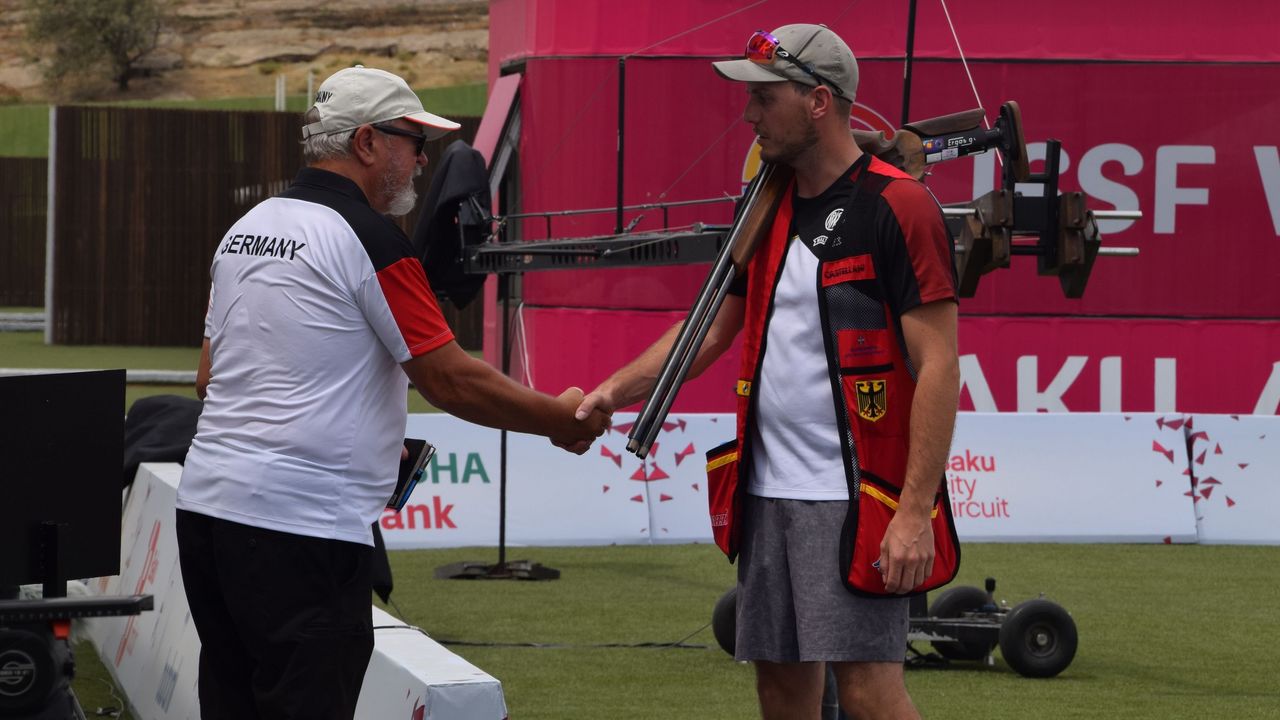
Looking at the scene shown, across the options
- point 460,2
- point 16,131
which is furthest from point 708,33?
point 460,2

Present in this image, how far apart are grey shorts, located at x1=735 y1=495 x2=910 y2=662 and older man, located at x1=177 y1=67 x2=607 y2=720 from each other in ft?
2.65

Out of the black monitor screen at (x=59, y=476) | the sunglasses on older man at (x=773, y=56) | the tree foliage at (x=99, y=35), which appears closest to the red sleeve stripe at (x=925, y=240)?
the sunglasses on older man at (x=773, y=56)

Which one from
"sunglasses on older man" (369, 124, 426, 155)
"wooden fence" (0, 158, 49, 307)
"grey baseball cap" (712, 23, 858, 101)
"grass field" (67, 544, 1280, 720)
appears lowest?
"grass field" (67, 544, 1280, 720)

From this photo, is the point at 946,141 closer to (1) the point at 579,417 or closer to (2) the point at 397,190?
(1) the point at 579,417

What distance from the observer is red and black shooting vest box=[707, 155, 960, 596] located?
161 inches

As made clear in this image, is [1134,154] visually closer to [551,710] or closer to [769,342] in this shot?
[551,710]

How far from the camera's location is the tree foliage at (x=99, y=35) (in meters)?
A: 75.4

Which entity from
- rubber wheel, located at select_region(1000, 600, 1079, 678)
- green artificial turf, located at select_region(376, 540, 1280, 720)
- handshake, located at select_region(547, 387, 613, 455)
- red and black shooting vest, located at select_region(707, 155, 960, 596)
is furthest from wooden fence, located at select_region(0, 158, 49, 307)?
→ red and black shooting vest, located at select_region(707, 155, 960, 596)

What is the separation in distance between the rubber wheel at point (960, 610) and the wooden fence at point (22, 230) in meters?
39.0

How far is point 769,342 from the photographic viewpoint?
14.1 feet

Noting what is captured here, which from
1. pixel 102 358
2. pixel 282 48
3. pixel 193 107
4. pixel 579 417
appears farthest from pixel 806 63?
pixel 282 48

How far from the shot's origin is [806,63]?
419cm

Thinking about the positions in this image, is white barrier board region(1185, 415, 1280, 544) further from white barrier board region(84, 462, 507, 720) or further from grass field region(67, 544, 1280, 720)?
white barrier board region(84, 462, 507, 720)

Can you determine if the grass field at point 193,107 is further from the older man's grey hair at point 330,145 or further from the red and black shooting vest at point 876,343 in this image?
the red and black shooting vest at point 876,343
